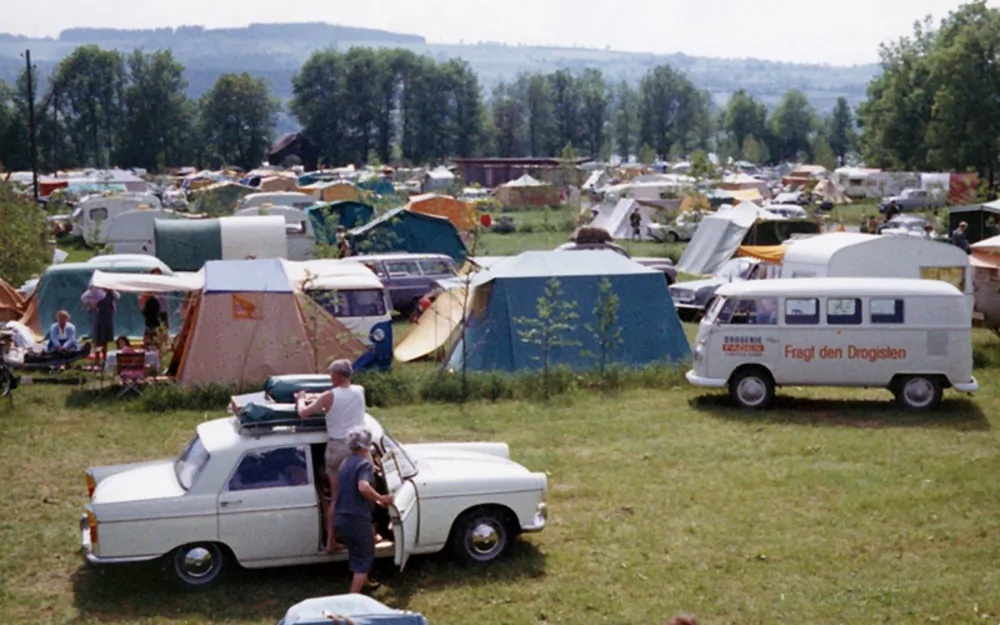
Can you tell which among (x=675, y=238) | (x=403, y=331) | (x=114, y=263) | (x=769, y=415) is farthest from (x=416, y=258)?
(x=675, y=238)

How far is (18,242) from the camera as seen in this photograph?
93.6 ft

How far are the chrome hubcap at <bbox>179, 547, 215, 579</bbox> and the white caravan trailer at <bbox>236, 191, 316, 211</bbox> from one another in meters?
38.7

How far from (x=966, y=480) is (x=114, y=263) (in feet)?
54.8

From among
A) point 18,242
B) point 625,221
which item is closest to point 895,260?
point 18,242

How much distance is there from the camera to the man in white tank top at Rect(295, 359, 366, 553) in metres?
9.85

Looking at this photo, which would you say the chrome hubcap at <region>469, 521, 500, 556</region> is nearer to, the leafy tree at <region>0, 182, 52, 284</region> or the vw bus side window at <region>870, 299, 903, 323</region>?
the vw bus side window at <region>870, 299, 903, 323</region>

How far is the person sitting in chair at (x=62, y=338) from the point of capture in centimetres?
1912

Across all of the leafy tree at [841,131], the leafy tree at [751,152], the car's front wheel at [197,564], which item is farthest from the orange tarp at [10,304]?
the leafy tree at [841,131]

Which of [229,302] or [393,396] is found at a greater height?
[229,302]

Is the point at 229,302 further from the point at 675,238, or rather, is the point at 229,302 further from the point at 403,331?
the point at 675,238

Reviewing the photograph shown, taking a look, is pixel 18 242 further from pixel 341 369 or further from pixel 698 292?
pixel 341 369

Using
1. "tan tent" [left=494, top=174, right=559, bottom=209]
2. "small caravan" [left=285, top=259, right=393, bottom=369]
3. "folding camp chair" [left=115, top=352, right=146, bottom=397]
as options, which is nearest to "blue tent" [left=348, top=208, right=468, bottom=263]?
"small caravan" [left=285, top=259, right=393, bottom=369]

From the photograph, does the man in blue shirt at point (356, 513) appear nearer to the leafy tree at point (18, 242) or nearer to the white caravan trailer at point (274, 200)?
the leafy tree at point (18, 242)

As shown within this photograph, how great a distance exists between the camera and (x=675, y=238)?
45.3 m
